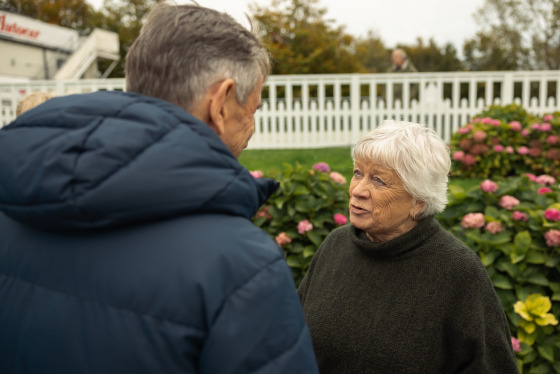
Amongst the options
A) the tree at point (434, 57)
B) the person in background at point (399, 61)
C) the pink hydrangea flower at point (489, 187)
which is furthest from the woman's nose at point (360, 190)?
the tree at point (434, 57)

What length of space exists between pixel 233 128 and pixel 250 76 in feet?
0.39

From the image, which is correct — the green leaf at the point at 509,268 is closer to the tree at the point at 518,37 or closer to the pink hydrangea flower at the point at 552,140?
the pink hydrangea flower at the point at 552,140

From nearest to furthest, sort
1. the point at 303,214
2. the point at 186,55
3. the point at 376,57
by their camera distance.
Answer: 1. the point at 186,55
2. the point at 303,214
3. the point at 376,57

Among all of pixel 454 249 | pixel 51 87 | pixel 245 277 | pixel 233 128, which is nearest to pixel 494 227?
pixel 454 249

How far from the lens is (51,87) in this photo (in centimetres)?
873

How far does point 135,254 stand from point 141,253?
11mm

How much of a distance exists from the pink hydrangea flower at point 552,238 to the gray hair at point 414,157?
40.1 inches

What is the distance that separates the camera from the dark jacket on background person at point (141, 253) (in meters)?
0.79

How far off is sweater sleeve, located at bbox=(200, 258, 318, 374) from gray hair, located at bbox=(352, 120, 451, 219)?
1.13 metres

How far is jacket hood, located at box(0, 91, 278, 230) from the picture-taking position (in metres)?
0.78

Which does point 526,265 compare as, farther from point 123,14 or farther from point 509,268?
point 123,14

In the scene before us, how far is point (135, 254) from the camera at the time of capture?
82 centimetres

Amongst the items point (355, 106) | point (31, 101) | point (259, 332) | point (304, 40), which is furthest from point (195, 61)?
point (304, 40)

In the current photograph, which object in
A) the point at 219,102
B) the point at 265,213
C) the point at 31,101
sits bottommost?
the point at 265,213
